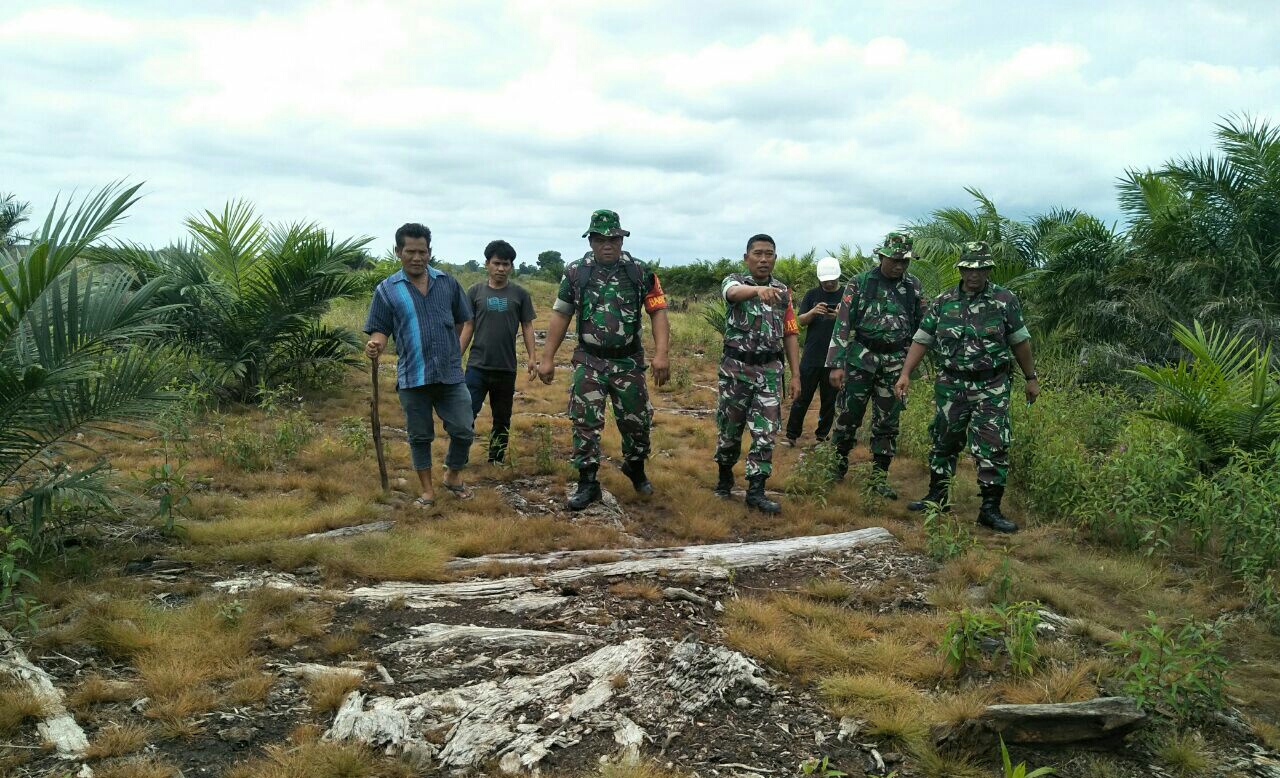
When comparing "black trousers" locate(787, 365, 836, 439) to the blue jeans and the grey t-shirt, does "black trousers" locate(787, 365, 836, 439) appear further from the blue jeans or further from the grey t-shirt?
the blue jeans

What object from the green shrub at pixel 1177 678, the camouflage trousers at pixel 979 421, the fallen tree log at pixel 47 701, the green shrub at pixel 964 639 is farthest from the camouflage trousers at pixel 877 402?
the fallen tree log at pixel 47 701

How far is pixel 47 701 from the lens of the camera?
311cm

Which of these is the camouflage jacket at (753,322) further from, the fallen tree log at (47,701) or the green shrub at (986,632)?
the fallen tree log at (47,701)

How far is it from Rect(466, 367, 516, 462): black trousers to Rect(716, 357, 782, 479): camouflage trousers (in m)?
1.90

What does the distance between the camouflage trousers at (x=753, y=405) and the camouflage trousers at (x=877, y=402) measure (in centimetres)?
81

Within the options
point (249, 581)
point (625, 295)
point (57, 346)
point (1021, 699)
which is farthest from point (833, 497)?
point (57, 346)

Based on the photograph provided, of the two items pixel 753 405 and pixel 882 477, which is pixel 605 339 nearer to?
pixel 753 405

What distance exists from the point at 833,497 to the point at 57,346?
5.15 meters

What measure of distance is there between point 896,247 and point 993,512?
2.10m

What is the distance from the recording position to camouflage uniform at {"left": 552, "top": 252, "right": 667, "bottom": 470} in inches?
233

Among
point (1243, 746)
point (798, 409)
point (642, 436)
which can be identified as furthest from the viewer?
point (798, 409)

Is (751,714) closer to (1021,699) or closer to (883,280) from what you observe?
(1021,699)

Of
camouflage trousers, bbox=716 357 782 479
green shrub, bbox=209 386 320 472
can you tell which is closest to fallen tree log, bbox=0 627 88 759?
green shrub, bbox=209 386 320 472

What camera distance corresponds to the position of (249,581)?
4.38 meters
